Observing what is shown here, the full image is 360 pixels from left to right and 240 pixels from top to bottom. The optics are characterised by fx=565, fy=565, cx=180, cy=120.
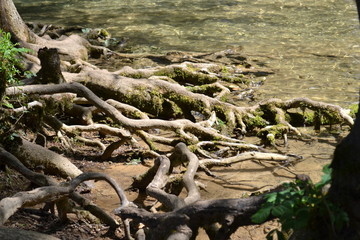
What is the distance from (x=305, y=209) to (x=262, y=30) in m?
12.9

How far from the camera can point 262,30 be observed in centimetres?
1515

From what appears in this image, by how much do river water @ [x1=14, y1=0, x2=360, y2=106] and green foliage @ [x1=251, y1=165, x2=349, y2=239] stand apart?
6.85 metres

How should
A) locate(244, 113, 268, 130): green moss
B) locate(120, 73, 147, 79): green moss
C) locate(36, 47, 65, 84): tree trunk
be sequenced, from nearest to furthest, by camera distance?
locate(36, 47, 65, 84): tree trunk → locate(244, 113, 268, 130): green moss → locate(120, 73, 147, 79): green moss

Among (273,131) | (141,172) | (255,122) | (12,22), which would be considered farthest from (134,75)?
(141,172)

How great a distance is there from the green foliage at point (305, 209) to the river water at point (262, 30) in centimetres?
685

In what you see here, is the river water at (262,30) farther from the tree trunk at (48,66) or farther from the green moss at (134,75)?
the tree trunk at (48,66)

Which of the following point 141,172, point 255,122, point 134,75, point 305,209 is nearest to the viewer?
point 305,209

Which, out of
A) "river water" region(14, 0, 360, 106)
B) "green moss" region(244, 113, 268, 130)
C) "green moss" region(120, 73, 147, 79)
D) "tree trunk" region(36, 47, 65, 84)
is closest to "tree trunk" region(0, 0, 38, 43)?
"green moss" region(120, 73, 147, 79)

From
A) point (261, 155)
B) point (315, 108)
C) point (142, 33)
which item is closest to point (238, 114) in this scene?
point (315, 108)

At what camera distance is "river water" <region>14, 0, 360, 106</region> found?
1064cm

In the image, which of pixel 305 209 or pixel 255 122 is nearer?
pixel 305 209

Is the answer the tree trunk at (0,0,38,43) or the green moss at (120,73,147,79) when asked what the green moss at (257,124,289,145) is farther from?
the tree trunk at (0,0,38,43)

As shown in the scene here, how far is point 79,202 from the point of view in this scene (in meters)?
4.89

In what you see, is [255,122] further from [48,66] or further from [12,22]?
[12,22]
